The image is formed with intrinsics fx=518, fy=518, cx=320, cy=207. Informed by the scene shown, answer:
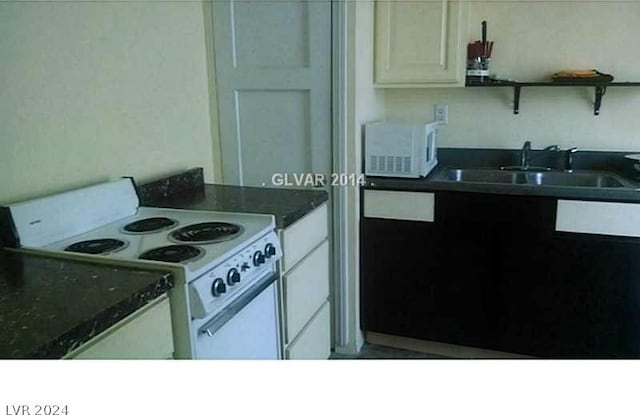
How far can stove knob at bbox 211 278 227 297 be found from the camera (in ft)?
3.96

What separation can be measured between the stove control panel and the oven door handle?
17mm

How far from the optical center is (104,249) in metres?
1.29

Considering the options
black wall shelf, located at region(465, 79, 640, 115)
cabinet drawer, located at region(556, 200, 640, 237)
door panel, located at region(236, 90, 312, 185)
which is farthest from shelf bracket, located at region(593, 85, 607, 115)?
door panel, located at region(236, 90, 312, 185)

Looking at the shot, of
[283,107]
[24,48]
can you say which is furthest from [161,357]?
[283,107]

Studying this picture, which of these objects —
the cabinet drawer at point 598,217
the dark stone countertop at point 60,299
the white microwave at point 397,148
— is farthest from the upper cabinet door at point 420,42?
the dark stone countertop at point 60,299

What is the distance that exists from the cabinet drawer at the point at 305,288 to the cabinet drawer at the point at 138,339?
57 centimetres

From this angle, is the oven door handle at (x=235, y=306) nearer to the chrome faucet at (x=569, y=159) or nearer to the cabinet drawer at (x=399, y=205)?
the cabinet drawer at (x=399, y=205)

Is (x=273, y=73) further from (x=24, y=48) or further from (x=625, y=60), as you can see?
(x=625, y=60)

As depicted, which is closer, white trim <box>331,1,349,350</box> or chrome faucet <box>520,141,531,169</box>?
white trim <box>331,1,349,350</box>

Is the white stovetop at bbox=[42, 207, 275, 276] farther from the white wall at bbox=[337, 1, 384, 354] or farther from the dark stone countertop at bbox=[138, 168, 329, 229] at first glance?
the white wall at bbox=[337, 1, 384, 354]

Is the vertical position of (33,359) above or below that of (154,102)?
below

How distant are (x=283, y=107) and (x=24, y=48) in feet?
3.16

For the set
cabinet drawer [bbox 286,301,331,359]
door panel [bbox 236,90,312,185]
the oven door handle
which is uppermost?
door panel [bbox 236,90,312,185]

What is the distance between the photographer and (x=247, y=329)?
140cm
